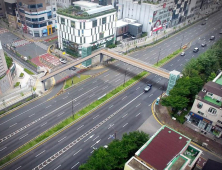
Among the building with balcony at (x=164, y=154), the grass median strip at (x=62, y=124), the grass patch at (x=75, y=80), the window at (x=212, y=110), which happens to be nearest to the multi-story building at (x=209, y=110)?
the window at (x=212, y=110)

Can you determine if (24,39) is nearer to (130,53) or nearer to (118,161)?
(130,53)

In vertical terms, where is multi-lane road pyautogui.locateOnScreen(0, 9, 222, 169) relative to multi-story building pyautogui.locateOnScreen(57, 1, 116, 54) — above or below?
below

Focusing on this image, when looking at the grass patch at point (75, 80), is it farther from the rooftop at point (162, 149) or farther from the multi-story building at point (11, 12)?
the multi-story building at point (11, 12)

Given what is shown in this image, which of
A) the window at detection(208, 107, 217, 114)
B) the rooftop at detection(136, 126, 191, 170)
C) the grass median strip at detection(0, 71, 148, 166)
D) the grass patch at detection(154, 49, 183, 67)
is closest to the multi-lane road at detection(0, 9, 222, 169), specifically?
the grass median strip at detection(0, 71, 148, 166)

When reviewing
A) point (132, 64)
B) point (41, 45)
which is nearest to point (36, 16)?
point (41, 45)

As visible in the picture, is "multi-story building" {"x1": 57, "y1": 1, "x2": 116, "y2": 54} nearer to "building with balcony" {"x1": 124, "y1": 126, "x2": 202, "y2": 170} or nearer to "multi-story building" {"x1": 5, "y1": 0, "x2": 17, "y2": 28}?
"multi-story building" {"x1": 5, "y1": 0, "x2": 17, "y2": 28}

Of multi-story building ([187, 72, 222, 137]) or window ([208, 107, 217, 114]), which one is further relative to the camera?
multi-story building ([187, 72, 222, 137])

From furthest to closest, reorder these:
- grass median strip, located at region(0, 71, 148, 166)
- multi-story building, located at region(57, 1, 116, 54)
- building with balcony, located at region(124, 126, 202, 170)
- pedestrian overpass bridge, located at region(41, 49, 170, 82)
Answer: multi-story building, located at region(57, 1, 116, 54)
pedestrian overpass bridge, located at region(41, 49, 170, 82)
grass median strip, located at region(0, 71, 148, 166)
building with balcony, located at region(124, 126, 202, 170)
